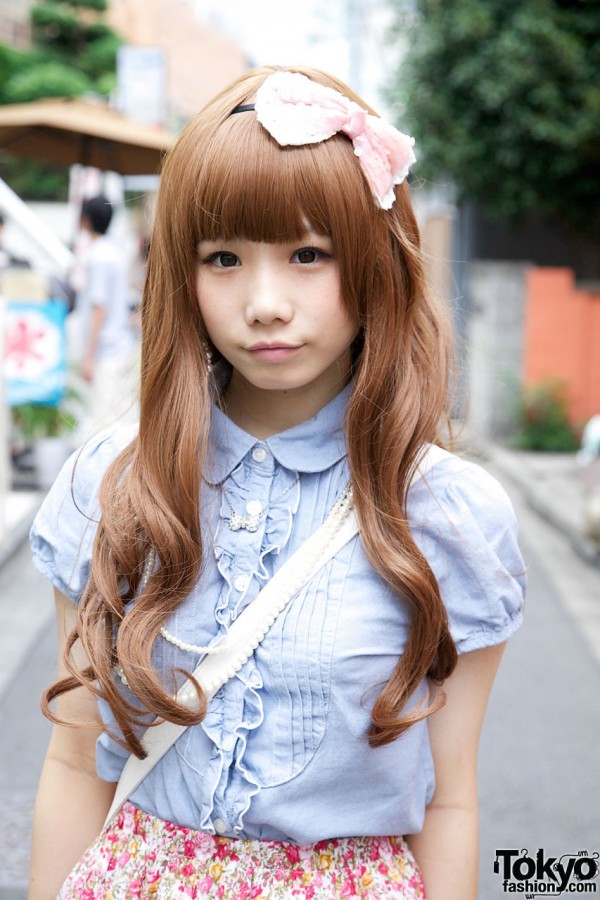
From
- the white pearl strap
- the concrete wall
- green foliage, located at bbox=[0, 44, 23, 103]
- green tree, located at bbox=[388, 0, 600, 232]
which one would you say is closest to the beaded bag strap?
the white pearl strap

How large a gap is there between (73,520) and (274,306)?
428 mm

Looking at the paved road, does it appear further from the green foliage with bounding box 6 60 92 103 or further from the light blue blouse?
the green foliage with bounding box 6 60 92 103

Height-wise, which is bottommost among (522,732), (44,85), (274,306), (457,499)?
(522,732)

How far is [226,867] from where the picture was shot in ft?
4.82

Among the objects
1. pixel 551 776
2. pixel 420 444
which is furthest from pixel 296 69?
pixel 551 776

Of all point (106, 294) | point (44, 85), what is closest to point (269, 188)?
point (106, 294)

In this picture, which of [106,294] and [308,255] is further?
[106,294]

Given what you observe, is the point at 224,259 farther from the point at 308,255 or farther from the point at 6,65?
the point at 6,65

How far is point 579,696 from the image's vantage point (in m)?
4.92

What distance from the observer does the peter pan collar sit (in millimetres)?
1545

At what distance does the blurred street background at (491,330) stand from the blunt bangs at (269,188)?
302mm

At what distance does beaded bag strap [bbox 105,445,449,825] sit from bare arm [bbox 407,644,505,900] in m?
0.26

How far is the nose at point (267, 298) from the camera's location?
4.56 ft

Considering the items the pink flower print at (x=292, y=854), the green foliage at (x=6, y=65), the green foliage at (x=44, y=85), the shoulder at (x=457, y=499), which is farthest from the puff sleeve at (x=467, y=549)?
the green foliage at (x=6, y=65)
